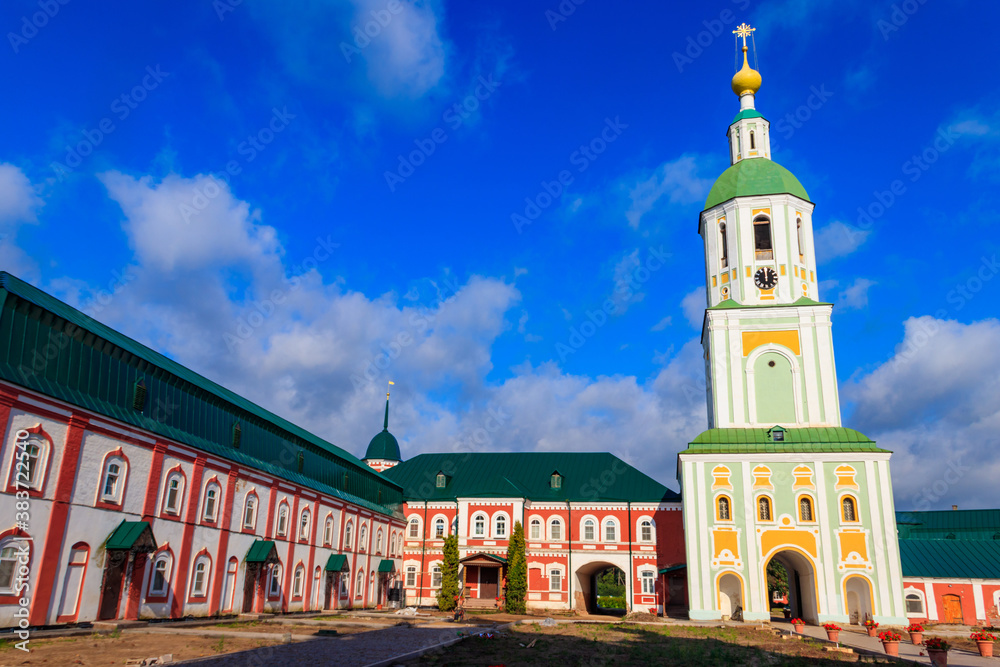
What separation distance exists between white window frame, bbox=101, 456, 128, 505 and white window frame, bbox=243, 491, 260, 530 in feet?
23.3


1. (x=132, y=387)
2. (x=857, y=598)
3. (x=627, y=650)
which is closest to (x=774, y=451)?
(x=857, y=598)

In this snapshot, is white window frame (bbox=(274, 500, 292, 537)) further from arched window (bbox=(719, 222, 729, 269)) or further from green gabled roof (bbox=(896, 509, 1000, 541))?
green gabled roof (bbox=(896, 509, 1000, 541))

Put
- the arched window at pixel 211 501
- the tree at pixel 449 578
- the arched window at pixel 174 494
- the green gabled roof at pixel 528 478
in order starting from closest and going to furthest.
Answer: the arched window at pixel 174 494
the arched window at pixel 211 501
the tree at pixel 449 578
the green gabled roof at pixel 528 478

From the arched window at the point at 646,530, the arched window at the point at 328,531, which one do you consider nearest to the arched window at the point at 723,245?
the arched window at the point at 646,530

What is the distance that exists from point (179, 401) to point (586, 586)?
2893 centimetres

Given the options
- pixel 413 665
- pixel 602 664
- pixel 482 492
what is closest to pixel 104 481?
pixel 413 665

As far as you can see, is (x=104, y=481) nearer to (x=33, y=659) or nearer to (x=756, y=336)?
(x=33, y=659)

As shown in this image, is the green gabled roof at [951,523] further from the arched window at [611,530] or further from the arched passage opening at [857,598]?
the arched window at [611,530]

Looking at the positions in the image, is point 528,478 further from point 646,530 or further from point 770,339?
point 770,339

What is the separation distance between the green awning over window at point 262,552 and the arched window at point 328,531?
17.6 ft

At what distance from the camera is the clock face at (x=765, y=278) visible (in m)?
35.7

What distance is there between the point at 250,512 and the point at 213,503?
110 inches

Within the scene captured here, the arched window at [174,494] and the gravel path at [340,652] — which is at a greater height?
the arched window at [174,494]

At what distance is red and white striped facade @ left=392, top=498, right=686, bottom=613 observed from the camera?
40312 mm
